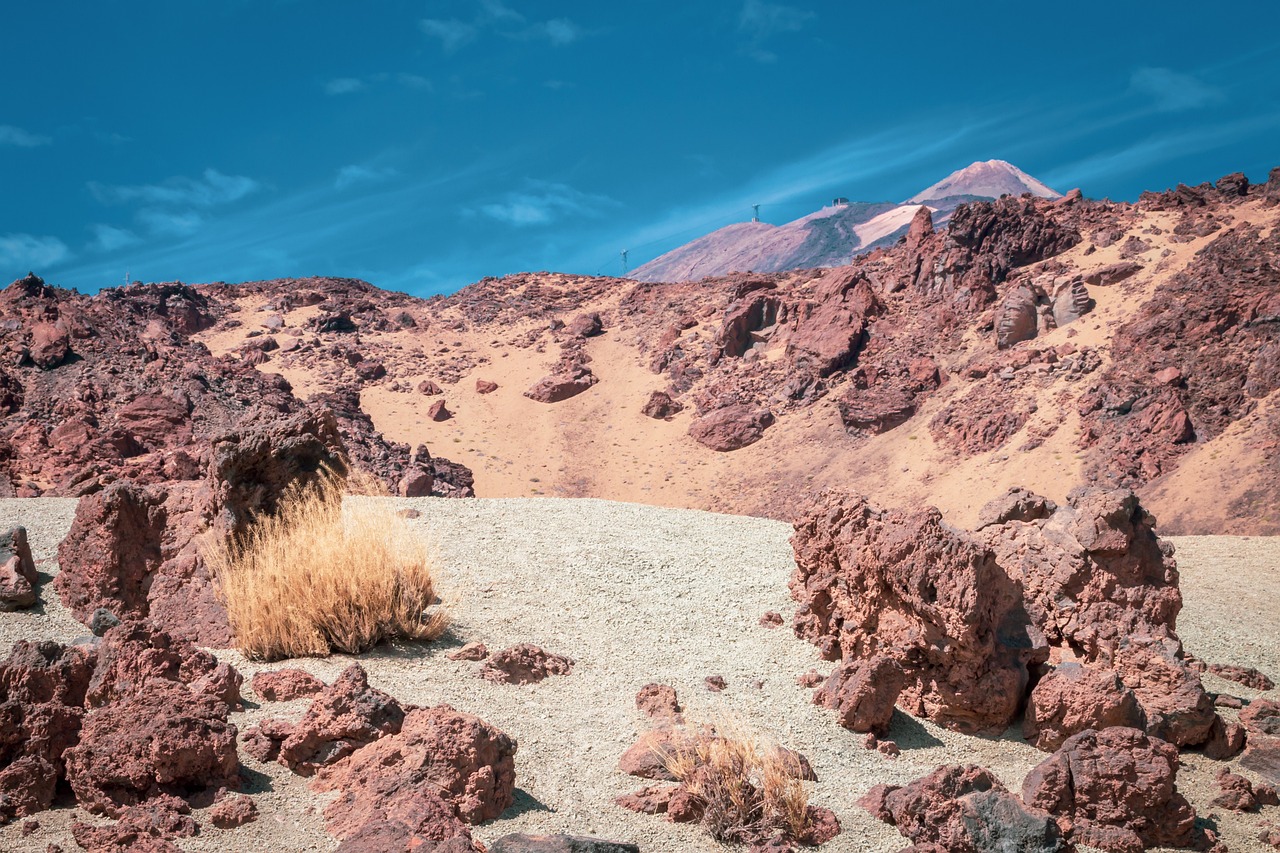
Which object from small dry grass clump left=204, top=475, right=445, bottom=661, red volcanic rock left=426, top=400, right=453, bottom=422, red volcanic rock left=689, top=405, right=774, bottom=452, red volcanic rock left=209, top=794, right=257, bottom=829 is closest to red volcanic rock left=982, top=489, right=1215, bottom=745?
A: small dry grass clump left=204, top=475, right=445, bottom=661

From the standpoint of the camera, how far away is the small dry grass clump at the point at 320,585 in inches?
241

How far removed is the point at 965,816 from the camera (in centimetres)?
432

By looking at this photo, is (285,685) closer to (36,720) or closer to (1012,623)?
(36,720)

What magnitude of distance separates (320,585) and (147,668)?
1.56 meters

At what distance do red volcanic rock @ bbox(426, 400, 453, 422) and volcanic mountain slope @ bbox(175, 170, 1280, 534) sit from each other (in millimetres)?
93

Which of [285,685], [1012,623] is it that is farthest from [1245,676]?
[285,685]

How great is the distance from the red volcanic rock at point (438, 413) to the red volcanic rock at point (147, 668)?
120 feet

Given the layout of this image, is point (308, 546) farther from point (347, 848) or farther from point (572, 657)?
point (347, 848)

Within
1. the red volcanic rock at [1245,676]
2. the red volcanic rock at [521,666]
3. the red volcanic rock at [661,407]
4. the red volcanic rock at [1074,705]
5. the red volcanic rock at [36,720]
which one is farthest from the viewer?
the red volcanic rock at [661,407]

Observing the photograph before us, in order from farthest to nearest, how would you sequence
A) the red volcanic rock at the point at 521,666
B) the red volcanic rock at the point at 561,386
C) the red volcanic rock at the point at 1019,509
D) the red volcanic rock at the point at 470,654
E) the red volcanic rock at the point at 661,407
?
the red volcanic rock at the point at 561,386
the red volcanic rock at the point at 661,407
the red volcanic rock at the point at 1019,509
the red volcanic rock at the point at 470,654
the red volcanic rock at the point at 521,666

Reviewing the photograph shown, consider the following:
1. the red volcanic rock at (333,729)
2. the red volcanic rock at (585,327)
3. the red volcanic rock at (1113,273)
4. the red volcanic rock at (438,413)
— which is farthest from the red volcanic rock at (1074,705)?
the red volcanic rock at (585,327)

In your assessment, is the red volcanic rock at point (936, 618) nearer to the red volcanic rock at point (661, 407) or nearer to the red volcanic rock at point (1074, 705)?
the red volcanic rock at point (1074, 705)

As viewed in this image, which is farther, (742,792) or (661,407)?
(661,407)

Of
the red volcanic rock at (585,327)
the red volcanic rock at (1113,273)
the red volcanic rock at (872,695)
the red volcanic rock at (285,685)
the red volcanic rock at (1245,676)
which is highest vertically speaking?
the red volcanic rock at (585,327)
